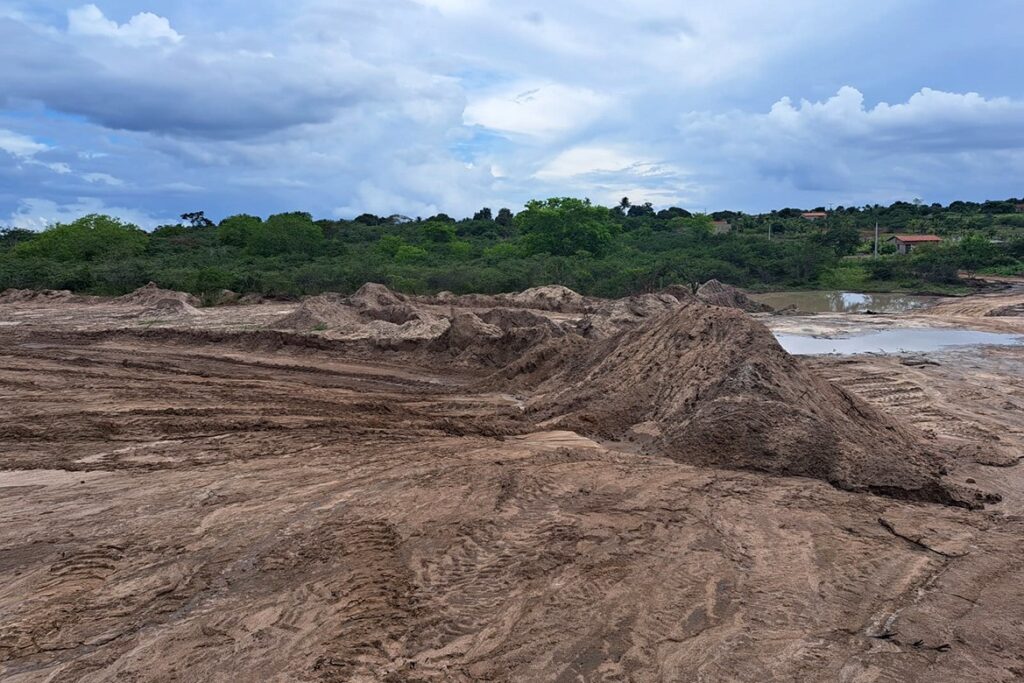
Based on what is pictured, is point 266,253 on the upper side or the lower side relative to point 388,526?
upper

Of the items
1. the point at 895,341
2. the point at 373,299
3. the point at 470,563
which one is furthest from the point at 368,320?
the point at 470,563

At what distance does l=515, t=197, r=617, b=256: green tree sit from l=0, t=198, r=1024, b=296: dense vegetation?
0.08 m

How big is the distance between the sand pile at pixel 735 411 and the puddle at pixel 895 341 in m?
9.04

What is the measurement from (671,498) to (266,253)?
40.9 meters

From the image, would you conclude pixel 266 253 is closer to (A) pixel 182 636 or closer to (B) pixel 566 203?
(B) pixel 566 203

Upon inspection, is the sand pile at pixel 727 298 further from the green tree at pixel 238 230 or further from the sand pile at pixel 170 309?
the green tree at pixel 238 230

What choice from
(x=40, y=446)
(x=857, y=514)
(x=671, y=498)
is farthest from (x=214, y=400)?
(x=857, y=514)

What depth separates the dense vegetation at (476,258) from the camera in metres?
30.7

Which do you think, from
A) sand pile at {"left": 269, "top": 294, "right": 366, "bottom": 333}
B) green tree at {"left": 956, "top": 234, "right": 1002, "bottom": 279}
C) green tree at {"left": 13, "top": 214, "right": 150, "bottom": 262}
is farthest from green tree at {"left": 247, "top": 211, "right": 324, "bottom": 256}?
green tree at {"left": 956, "top": 234, "right": 1002, "bottom": 279}

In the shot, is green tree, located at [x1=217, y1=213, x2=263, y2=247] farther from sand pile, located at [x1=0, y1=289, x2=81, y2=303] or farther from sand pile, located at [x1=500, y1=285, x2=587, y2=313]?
sand pile, located at [x1=500, y1=285, x2=587, y2=313]

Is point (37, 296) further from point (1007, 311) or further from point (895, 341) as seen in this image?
point (1007, 311)

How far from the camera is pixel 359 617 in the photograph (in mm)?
4656

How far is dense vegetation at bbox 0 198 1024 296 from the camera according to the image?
30.7 meters

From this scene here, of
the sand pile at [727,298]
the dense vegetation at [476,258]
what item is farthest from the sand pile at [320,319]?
the sand pile at [727,298]
